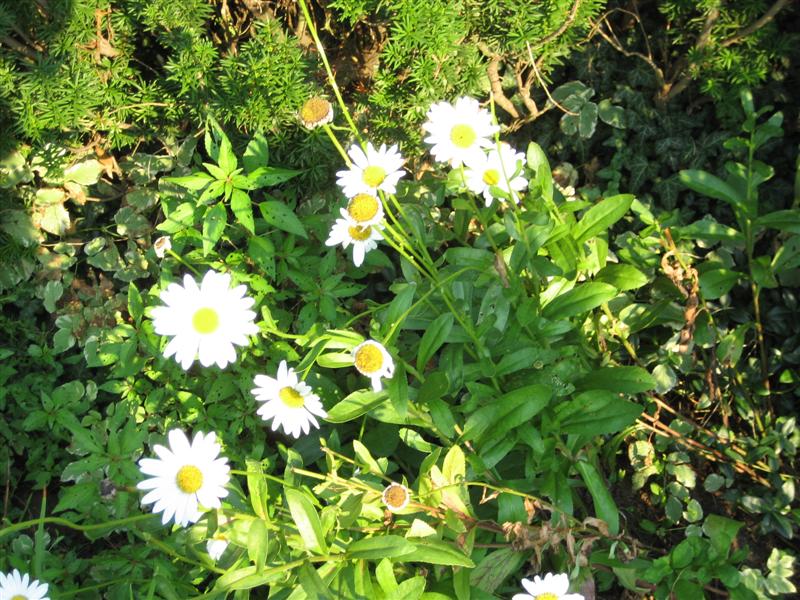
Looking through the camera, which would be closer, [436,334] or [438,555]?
[438,555]

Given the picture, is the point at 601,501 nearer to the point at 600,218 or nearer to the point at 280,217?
the point at 600,218

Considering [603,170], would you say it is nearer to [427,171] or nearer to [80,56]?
[427,171]

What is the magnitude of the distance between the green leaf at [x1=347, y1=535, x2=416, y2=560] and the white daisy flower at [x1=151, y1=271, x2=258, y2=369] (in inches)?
17.4

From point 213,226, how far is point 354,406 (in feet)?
1.94

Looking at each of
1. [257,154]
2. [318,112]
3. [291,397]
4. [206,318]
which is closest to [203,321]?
[206,318]

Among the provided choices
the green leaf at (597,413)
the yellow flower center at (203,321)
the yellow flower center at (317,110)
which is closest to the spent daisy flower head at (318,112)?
the yellow flower center at (317,110)

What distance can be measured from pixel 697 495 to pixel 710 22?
1.29m

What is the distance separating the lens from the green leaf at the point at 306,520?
1.56 m

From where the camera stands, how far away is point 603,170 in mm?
2500

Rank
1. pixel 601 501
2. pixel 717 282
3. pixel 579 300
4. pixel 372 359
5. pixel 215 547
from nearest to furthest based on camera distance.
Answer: pixel 372 359
pixel 215 547
pixel 601 501
pixel 579 300
pixel 717 282

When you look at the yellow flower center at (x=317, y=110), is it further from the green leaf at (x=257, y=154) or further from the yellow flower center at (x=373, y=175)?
the green leaf at (x=257, y=154)

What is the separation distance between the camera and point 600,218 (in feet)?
6.59

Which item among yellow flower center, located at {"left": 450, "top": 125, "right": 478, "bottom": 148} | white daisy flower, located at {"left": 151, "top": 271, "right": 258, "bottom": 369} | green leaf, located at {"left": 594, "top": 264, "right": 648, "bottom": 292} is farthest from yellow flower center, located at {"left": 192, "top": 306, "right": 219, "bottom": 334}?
green leaf, located at {"left": 594, "top": 264, "right": 648, "bottom": 292}

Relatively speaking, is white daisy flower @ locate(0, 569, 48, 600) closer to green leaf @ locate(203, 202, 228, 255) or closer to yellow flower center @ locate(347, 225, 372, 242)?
green leaf @ locate(203, 202, 228, 255)
